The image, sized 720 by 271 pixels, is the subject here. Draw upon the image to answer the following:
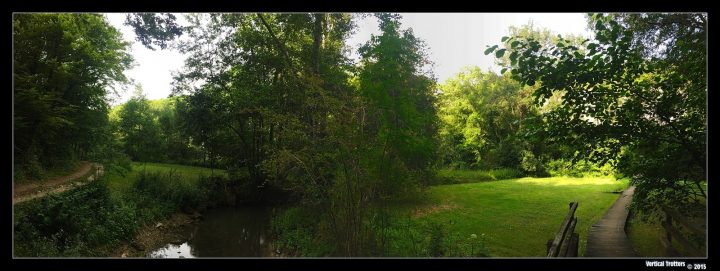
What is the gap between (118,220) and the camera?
758cm

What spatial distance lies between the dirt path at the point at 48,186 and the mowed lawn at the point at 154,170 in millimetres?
860

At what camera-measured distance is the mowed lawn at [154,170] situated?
31.9ft

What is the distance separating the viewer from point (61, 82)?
24.2ft

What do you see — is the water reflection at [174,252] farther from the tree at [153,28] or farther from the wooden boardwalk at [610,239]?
the wooden boardwalk at [610,239]

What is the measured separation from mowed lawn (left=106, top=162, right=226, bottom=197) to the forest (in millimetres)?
114

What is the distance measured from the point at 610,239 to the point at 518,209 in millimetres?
4116

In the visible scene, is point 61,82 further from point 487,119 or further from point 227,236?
point 487,119

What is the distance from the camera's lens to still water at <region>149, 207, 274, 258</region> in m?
7.52

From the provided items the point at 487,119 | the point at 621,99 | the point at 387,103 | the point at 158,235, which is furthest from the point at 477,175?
the point at 158,235

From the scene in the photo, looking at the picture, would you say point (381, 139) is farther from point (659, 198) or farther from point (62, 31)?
point (62, 31)

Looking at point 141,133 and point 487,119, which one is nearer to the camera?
point 141,133

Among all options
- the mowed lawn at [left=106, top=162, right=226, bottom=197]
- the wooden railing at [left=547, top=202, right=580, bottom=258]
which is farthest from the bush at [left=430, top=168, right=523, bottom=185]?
the wooden railing at [left=547, top=202, right=580, bottom=258]
